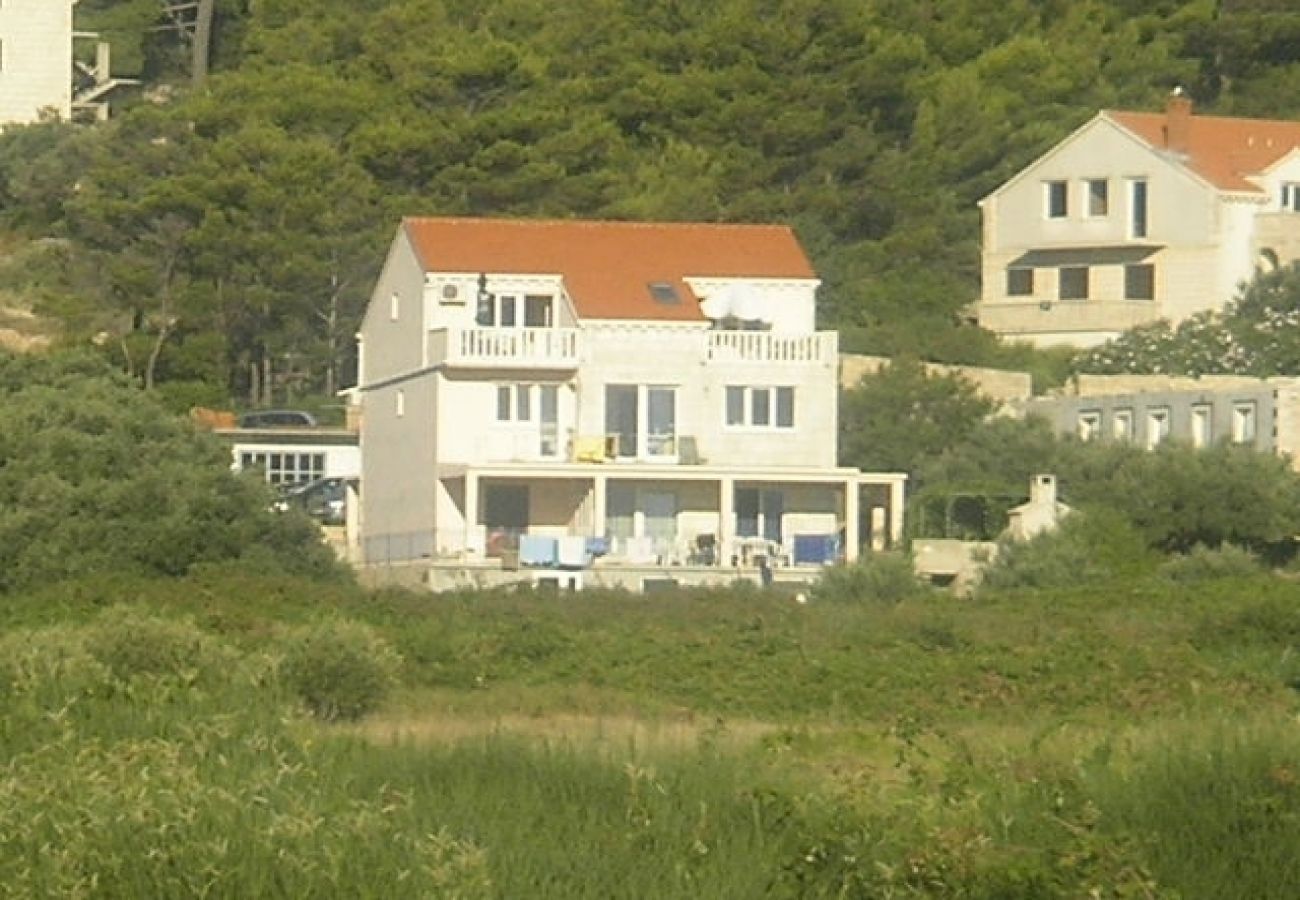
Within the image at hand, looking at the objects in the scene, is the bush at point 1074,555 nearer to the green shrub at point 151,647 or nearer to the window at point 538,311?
the window at point 538,311

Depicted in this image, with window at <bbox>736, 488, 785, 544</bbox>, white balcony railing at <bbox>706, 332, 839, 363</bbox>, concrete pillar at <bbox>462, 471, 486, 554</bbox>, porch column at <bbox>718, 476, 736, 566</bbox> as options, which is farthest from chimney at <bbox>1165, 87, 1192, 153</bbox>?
concrete pillar at <bbox>462, 471, 486, 554</bbox>

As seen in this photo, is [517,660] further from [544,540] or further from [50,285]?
[50,285]

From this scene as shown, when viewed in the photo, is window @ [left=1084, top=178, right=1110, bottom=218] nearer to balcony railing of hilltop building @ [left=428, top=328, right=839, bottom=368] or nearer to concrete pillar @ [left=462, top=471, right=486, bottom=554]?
balcony railing of hilltop building @ [left=428, top=328, right=839, bottom=368]

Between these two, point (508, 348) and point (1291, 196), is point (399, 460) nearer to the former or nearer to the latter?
point (508, 348)

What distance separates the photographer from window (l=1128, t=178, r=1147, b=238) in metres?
67.9

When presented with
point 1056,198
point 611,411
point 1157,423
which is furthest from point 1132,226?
point 611,411

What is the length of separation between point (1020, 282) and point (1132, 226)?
241cm

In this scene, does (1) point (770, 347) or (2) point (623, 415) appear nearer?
(2) point (623, 415)

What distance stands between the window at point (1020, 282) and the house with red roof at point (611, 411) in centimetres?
1381

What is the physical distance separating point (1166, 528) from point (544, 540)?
872 centimetres

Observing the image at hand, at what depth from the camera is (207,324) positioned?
6322 centimetres

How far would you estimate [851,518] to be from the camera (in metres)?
52.4

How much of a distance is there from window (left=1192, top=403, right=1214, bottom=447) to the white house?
103 ft

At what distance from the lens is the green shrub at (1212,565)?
4691 cm
